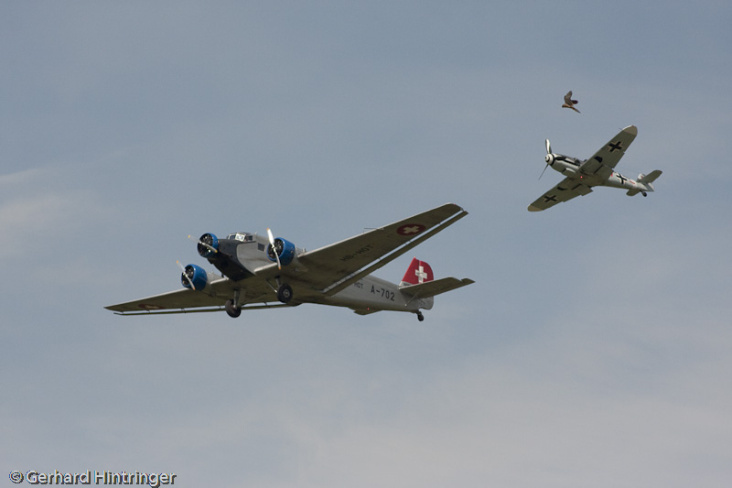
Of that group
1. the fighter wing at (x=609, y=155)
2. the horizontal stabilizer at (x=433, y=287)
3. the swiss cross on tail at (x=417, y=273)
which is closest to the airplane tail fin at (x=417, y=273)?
the swiss cross on tail at (x=417, y=273)

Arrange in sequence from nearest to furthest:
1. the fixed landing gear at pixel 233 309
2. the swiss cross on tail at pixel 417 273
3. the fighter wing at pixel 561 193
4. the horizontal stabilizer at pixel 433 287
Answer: the fixed landing gear at pixel 233 309
the horizontal stabilizer at pixel 433 287
the swiss cross on tail at pixel 417 273
the fighter wing at pixel 561 193

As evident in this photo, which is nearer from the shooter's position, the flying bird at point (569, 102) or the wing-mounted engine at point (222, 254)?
the wing-mounted engine at point (222, 254)

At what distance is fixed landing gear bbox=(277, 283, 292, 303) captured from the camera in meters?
31.9

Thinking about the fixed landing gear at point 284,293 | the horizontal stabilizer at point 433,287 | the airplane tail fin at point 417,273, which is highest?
the airplane tail fin at point 417,273

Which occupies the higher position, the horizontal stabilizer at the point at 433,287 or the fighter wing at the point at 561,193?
the fighter wing at the point at 561,193

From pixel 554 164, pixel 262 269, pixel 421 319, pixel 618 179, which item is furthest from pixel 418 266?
pixel 618 179

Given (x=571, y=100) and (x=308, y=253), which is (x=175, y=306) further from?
(x=571, y=100)

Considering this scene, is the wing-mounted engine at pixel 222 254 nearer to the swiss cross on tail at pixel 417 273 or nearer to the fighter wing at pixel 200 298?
the fighter wing at pixel 200 298

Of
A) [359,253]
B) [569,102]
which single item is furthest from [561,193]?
[359,253]

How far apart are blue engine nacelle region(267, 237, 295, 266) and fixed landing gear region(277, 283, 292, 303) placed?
1.32 metres

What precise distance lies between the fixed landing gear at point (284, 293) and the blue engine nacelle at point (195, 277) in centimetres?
442

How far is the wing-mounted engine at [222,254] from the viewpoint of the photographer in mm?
31516

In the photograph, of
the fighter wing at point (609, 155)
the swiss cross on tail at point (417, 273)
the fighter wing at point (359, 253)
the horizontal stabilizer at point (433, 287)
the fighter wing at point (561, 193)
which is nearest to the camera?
the fighter wing at point (359, 253)

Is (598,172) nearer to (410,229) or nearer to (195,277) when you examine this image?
(410,229)
